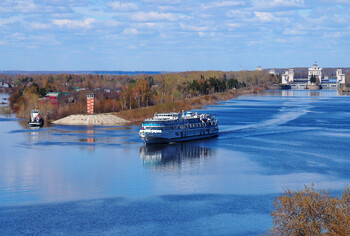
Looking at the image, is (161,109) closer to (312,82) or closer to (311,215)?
(311,215)

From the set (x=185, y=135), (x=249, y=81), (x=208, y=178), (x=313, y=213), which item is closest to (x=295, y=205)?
(x=313, y=213)

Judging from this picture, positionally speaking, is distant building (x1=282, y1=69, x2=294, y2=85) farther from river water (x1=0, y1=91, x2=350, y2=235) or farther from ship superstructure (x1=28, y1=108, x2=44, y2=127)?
river water (x1=0, y1=91, x2=350, y2=235)

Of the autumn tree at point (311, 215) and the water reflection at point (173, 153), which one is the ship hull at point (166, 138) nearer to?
the water reflection at point (173, 153)

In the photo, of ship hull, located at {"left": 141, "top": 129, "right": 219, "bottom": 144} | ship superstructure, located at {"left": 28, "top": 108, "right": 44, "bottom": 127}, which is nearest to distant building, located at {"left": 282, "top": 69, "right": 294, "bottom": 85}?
ship superstructure, located at {"left": 28, "top": 108, "right": 44, "bottom": 127}

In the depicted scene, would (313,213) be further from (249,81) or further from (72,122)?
(249,81)

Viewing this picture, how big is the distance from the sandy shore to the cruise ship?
10.2 m

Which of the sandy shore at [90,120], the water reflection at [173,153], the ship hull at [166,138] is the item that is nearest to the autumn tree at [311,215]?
the water reflection at [173,153]

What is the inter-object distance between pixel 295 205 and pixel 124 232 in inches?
237

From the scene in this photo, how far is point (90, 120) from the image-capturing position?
47.7 m

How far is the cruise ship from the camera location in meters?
34.4

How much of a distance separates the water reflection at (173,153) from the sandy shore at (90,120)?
13927 mm

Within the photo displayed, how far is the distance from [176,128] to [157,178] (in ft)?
41.4

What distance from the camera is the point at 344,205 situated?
12.3 metres

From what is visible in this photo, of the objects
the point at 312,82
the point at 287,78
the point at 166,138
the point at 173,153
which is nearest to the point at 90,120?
the point at 166,138
